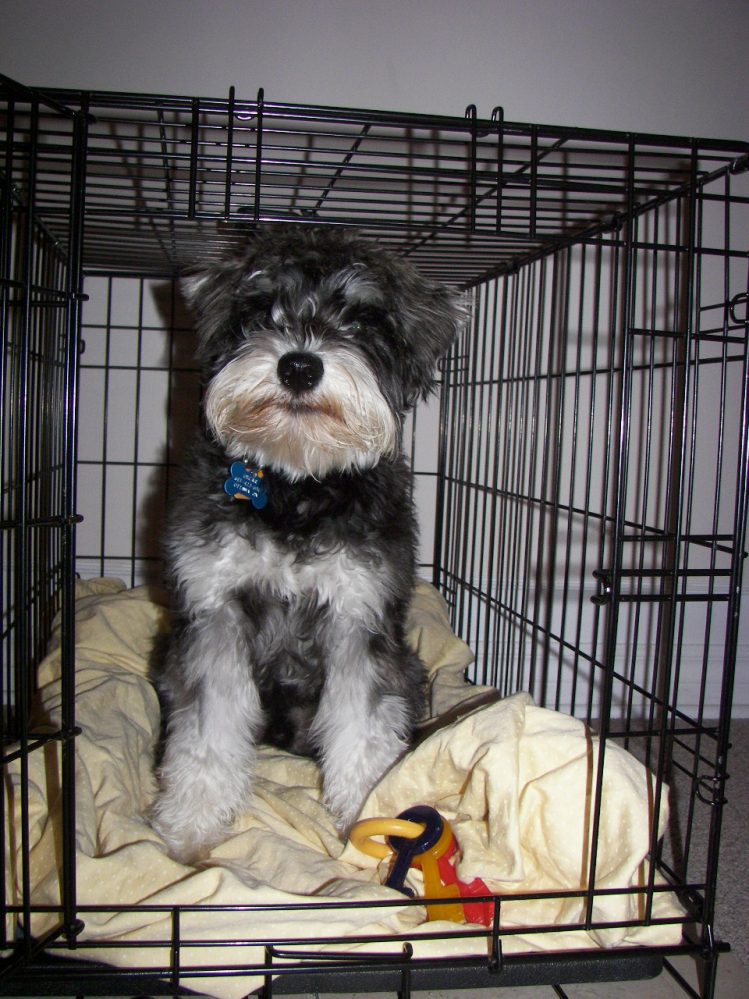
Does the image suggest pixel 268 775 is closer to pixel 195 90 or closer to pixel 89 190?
pixel 89 190

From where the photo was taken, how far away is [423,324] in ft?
6.29

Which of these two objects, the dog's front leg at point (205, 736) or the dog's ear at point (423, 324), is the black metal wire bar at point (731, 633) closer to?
the dog's ear at point (423, 324)

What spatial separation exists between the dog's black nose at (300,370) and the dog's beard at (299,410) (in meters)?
0.01

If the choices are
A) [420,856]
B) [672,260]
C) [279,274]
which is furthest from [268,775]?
[672,260]

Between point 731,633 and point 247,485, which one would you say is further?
point 247,485

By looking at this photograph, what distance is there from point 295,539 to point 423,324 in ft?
2.14

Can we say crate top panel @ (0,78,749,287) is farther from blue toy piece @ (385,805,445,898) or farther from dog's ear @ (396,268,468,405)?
blue toy piece @ (385,805,445,898)

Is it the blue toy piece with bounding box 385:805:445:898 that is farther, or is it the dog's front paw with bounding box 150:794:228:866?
the dog's front paw with bounding box 150:794:228:866

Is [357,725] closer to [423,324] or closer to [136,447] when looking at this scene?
[423,324]

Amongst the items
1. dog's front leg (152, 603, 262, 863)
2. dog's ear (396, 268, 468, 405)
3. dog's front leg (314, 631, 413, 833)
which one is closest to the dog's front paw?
dog's front leg (152, 603, 262, 863)

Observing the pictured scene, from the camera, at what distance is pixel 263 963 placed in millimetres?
1373

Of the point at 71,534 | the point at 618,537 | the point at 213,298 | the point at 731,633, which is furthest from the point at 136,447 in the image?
the point at 731,633

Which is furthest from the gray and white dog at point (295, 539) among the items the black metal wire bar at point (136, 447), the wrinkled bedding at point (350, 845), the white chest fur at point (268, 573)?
the black metal wire bar at point (136, 447)

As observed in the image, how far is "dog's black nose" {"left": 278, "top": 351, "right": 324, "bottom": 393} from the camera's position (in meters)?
1.58
